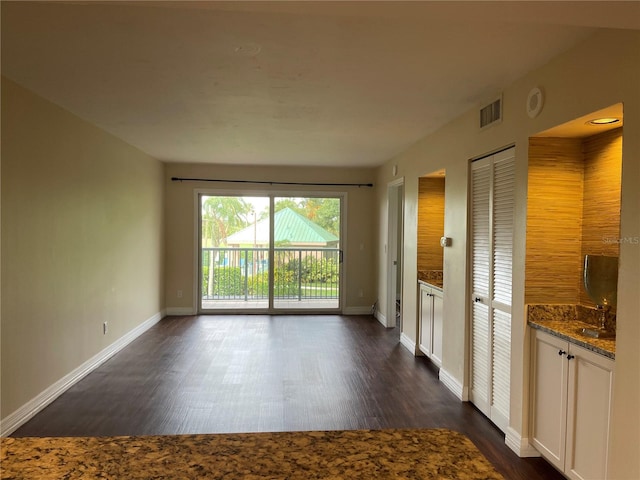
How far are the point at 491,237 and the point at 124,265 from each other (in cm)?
388

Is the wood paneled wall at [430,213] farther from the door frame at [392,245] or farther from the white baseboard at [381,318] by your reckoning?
the white baseboard at [381,318]

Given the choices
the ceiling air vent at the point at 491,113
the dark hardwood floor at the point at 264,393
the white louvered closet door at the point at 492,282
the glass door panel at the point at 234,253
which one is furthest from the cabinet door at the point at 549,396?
the glass door panel at the point at 234,253

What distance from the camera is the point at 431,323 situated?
4.35 metres

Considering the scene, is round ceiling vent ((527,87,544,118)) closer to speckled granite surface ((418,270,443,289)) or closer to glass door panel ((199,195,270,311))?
speckled granite surface ((418,270,443,289))

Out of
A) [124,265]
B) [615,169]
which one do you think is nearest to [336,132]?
[615,169]

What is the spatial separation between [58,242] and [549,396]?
11.8ft

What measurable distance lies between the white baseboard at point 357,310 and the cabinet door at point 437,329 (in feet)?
8.60

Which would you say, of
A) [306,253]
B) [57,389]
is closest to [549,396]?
[57,389]

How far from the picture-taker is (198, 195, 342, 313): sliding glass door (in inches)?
268

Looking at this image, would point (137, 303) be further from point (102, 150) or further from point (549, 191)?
point (549, 191)

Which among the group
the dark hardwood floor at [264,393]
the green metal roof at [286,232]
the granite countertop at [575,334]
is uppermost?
the green metal roof at [286,232]

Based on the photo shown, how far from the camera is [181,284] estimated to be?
668cm

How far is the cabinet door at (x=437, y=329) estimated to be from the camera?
411cm

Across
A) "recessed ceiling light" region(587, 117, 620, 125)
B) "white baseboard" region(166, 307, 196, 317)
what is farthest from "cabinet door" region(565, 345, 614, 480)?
"white baseboard" region(166, 307, 196, 317)
